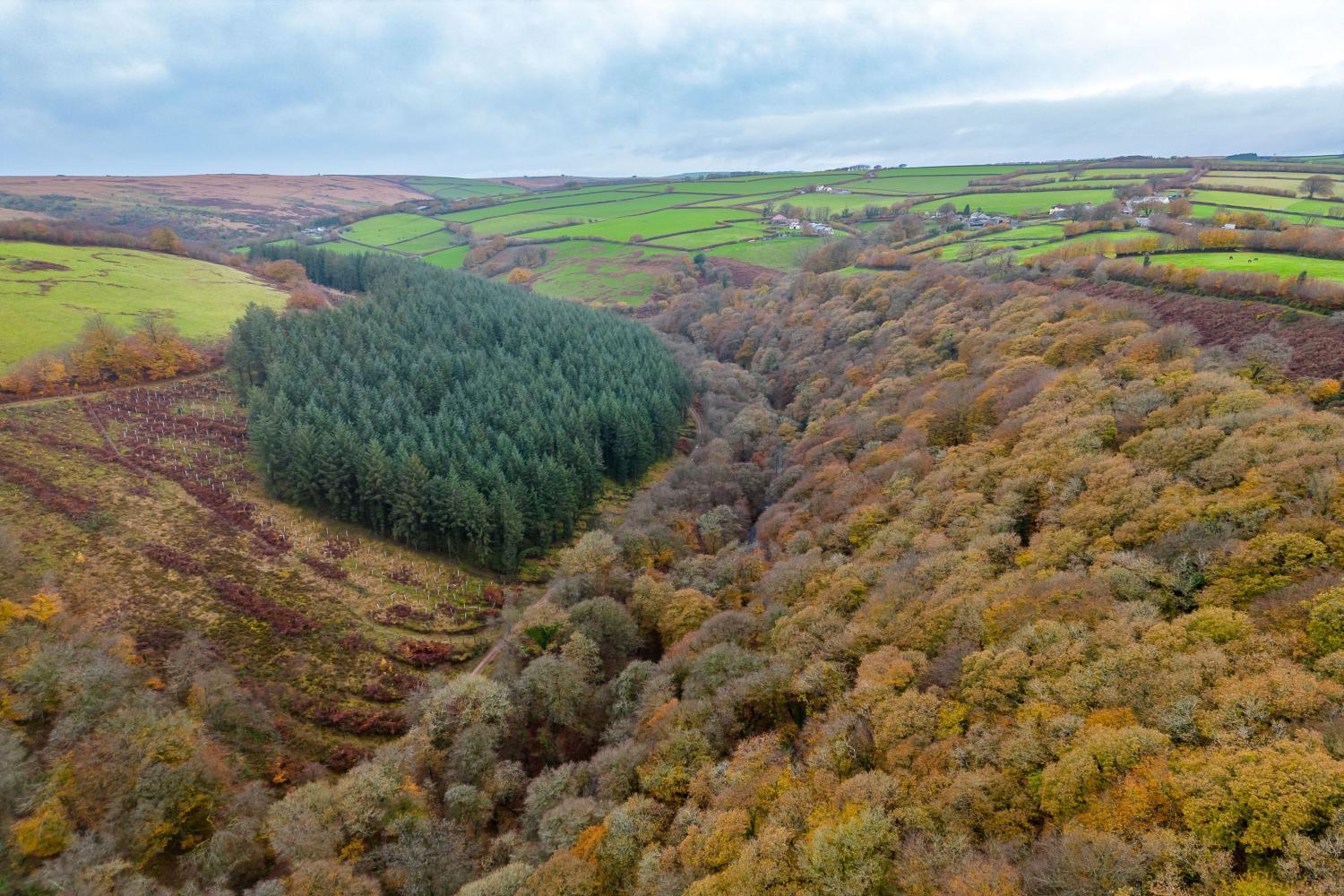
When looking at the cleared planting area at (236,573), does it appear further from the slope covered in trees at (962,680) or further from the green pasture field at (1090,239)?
the green pasture field at (1090,239)

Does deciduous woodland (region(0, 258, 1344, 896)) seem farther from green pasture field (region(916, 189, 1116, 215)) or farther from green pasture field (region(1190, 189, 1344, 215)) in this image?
green pasture field (region(916, 189, 1116, 215))

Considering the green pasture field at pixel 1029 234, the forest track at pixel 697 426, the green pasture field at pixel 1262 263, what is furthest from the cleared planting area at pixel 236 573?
the green pasture field at pixel 1029 234

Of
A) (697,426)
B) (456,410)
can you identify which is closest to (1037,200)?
(697,426)

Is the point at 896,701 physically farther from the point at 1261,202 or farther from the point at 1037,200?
the point at 1037,200

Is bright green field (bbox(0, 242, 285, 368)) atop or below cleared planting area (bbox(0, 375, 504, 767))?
atop

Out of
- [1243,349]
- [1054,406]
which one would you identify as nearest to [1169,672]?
[1054,406]

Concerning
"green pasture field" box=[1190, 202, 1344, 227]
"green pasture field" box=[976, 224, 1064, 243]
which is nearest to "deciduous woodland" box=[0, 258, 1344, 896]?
"green pasture field" box=[976, 224, 1064, 243]
